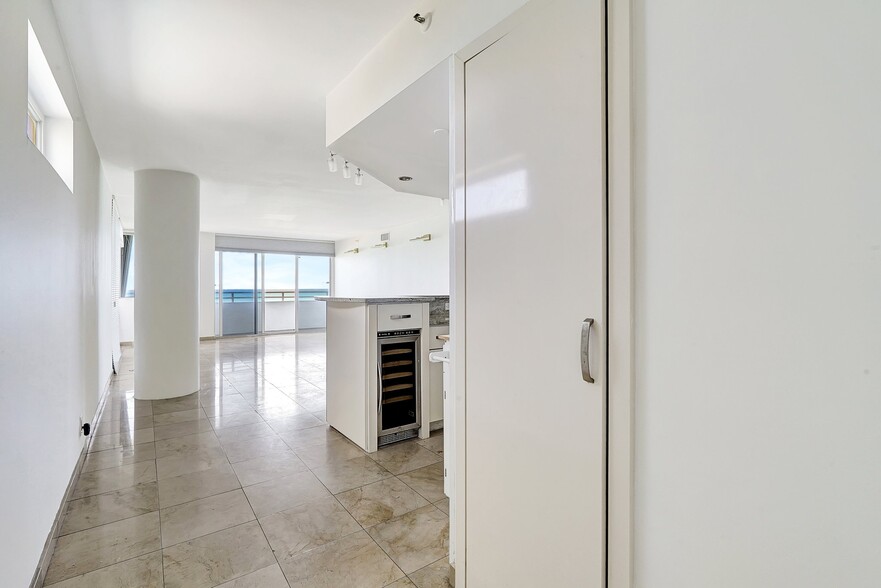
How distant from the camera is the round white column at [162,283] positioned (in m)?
4.33

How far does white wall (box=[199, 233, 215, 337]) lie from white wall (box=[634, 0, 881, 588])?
10.2 metres

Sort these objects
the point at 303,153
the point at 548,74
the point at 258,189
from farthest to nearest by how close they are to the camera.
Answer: the point at 258,189 < the point at 303,153 < the point at 548,74

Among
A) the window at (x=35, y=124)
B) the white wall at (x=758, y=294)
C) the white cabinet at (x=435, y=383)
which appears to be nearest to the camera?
the white wall at (x=758, y=294)

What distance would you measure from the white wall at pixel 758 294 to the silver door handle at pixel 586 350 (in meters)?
0.12

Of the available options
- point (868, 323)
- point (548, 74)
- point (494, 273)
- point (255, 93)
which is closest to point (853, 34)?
point (868, 323)

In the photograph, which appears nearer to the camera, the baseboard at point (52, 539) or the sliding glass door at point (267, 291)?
the baseboard at point (52, 539)

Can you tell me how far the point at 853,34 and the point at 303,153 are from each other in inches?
157

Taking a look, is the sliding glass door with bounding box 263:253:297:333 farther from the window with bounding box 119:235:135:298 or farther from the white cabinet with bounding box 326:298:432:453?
the white cabinet with bounding box 326:298:432:453

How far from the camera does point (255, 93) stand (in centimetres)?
273

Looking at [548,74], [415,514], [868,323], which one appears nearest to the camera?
[868,323]

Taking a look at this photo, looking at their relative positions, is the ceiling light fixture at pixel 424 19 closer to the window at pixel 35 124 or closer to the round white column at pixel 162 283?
the window at pixel 35 124

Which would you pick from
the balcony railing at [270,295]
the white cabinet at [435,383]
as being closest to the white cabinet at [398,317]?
the white cabinet at [435,383]

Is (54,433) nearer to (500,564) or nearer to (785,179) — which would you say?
(500,564)

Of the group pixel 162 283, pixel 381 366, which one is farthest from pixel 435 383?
pixel 162 283
